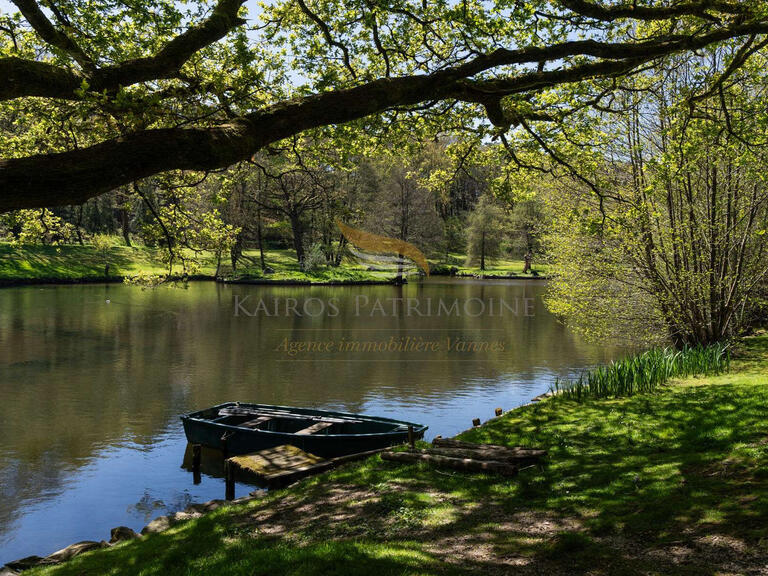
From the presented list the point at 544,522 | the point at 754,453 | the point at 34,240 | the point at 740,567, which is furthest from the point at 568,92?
the point at 34,240

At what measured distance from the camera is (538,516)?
711cm

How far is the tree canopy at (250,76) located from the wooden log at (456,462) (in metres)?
5.68

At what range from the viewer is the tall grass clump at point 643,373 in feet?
47.5

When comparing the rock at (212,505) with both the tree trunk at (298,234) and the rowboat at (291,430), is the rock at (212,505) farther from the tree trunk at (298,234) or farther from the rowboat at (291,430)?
the tree trunk at (298,234)

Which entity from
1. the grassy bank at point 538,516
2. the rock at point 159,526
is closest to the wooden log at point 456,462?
the grassy bank at point 538,516

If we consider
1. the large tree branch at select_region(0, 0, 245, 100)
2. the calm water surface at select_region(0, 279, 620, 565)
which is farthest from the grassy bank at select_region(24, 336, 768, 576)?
the large tree branch at select_region(0, 0, 245, 100)

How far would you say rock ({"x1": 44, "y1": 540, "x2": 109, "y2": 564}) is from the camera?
29.0 feet

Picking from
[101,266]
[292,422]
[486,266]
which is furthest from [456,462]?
[486,266]

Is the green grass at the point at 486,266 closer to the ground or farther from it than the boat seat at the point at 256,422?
farther from it

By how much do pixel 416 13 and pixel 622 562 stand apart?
1092cm

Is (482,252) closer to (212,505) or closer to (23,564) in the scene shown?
(212,505)

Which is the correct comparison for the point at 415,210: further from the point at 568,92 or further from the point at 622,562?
the point at 622,562

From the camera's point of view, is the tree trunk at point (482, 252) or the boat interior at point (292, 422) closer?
the boat interior at point (292, 422)

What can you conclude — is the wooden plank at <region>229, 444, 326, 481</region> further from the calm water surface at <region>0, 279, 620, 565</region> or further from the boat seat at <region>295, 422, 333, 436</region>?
the calm water surface at <region>0, 279, 620, 565</region>
